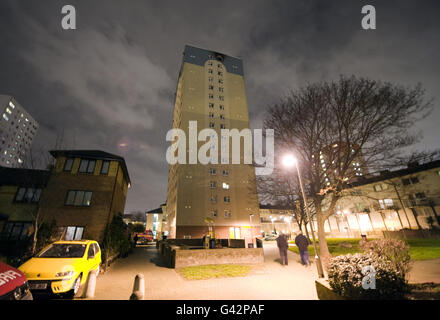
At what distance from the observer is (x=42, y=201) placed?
599 inches

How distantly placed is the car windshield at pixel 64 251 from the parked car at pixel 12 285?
404cm

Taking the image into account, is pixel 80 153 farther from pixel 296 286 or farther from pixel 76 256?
pixel 296 286

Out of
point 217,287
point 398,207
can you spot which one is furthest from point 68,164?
point 398,207

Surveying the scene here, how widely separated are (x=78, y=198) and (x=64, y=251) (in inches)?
421

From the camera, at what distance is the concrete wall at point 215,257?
38.3 ft

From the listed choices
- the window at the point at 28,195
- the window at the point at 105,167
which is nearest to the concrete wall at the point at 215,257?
the window at the point at 105,167

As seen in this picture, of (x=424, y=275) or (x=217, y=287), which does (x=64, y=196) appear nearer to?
(x=217, y=287)

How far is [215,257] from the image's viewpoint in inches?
487

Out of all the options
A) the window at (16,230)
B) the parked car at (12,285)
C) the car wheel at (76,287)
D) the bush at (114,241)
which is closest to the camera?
the parked car at (12,285)

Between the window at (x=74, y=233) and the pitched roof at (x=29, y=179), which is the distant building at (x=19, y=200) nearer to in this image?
the pitched roof at (x=29, y=179)

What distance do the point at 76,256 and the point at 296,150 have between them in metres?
A: 13.5

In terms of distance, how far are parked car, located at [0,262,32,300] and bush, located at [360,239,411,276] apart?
8.53m

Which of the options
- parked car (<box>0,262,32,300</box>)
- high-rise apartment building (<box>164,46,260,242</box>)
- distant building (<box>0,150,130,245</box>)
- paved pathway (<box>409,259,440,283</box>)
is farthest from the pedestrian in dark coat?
A: distant building (<box>0,150,130,245</box>)
